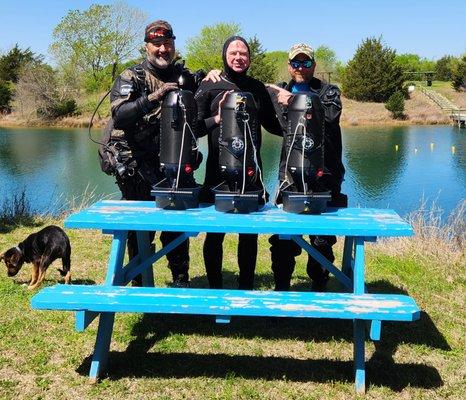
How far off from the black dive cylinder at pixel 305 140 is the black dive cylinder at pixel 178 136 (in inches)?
24.5

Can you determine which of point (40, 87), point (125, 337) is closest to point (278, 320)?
point (125, 337)

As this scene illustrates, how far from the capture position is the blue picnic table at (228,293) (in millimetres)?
2762

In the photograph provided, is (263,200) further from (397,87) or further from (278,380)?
(397,87)

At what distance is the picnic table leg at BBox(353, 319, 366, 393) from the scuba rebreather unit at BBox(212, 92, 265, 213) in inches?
38.0

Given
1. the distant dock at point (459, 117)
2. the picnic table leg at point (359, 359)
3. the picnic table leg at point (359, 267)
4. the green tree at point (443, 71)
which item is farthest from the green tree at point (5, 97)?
the green tree at point (443, 71)

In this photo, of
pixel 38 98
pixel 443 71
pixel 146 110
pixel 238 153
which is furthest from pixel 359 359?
pixel 443 71

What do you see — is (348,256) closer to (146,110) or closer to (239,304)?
(239,304)

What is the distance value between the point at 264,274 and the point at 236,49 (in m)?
2.51

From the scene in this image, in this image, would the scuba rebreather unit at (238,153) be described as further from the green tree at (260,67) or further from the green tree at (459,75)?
the green tree at (459,75)

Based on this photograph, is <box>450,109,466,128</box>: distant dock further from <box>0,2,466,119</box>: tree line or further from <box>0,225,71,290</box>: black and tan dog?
<box>0,225,71,290</box>: black and tan dog

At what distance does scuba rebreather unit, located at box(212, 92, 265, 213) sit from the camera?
10.8ft

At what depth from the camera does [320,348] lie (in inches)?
139

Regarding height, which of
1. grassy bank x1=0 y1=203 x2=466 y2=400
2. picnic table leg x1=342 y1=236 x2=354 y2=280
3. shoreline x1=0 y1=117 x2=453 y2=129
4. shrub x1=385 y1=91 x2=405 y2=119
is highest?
shrub x1=385 y1=91 x2=405 y2=119

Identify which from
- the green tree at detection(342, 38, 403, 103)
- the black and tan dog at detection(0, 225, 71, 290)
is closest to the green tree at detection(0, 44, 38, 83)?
the green tree at detection(342, 38, 403, 103)
